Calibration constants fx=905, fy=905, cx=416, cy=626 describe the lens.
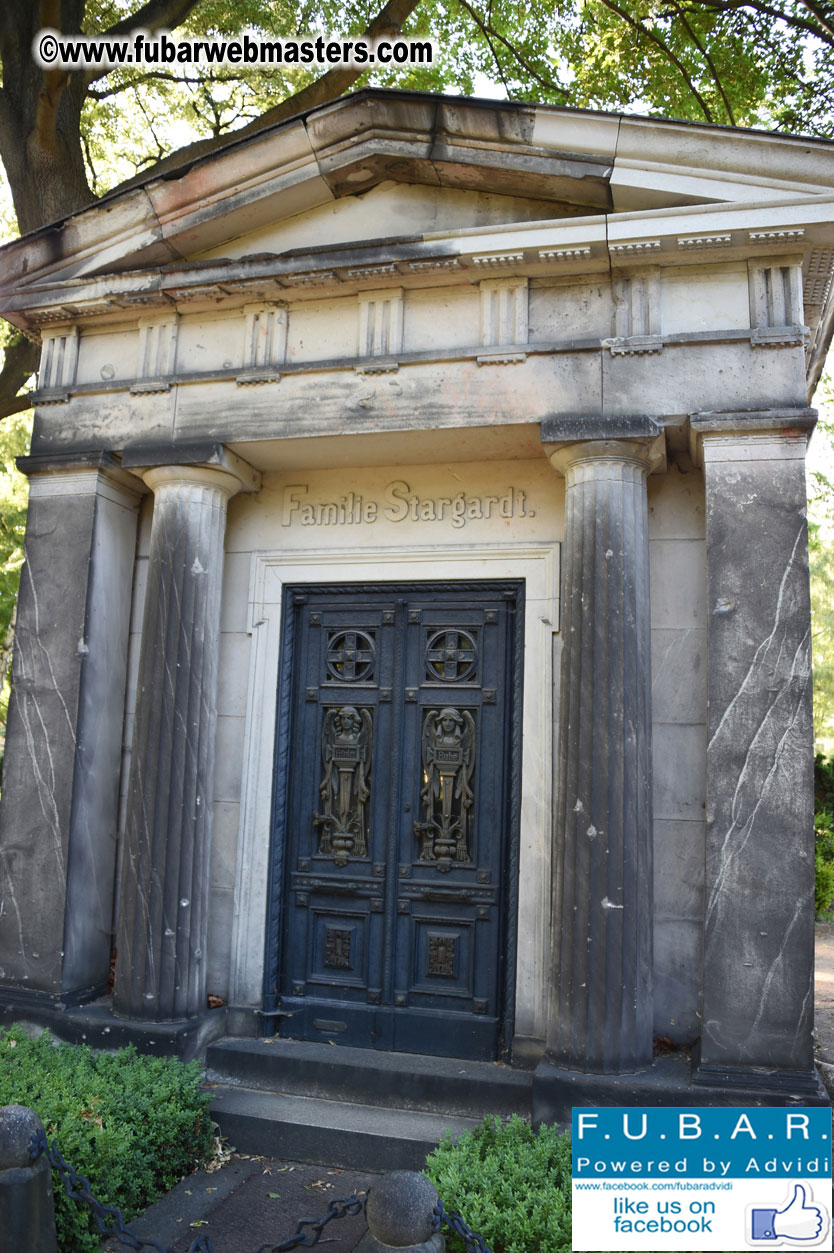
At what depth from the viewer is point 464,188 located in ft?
19.6

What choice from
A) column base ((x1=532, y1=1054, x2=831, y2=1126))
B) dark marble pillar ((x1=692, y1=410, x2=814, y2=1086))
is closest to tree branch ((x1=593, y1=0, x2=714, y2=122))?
dark marble pillar ((x1=692, y1=410, x2=814, y2=1086))

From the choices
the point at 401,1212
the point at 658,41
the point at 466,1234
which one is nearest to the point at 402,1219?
the point at 401,1212

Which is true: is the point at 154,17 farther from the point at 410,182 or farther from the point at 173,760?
the point at 173,760

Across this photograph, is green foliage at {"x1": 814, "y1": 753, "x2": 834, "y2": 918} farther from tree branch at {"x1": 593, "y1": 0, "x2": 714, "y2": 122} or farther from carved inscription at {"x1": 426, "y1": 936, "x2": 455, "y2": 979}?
tree branch at {"x1": 593, "y1": 0, "x2": 714, "y2": 122}

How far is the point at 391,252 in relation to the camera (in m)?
5.79

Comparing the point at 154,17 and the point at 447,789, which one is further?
the point at 154,17

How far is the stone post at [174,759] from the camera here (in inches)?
229

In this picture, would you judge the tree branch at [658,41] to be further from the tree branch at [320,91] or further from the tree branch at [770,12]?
the tree branch at [320,91]

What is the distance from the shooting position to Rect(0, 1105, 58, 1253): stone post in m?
3.38

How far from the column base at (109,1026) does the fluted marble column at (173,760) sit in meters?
0.10

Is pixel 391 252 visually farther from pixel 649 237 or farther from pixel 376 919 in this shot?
pixel 376 919

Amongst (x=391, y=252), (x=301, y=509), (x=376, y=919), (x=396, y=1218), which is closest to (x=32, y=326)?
(x=301, y=509)

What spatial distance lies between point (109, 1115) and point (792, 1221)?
3150 mm

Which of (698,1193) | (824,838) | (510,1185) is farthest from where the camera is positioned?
(824,838)
